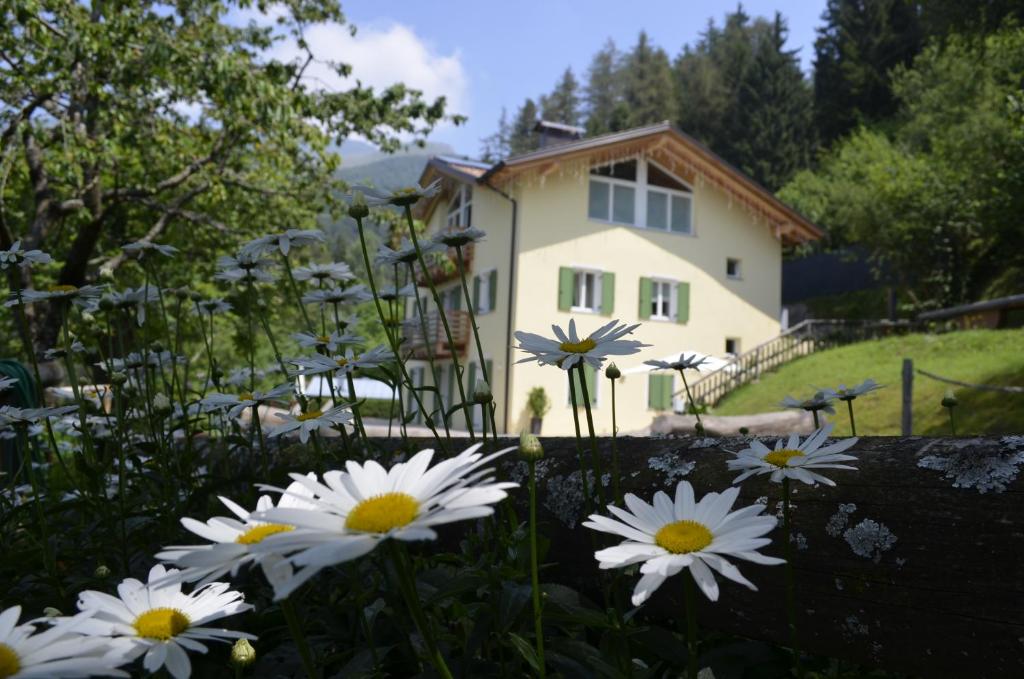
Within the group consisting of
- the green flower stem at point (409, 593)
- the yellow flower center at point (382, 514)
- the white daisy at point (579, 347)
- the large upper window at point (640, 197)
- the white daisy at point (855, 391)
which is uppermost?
the large upper window at point (640, 197)

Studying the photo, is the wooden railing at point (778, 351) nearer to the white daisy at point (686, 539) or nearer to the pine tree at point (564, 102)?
the white daisy at point (686, 539)

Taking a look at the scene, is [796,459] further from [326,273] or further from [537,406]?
[537,406]

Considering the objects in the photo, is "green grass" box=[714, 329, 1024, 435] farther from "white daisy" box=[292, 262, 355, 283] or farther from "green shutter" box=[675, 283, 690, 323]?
"white daisy" box=[292, 262, 355, 283]

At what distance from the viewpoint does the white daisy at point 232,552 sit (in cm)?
67

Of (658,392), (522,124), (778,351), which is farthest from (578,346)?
(522,124)

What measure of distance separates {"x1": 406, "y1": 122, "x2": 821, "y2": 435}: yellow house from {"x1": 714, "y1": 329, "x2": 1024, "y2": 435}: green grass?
75.8 inches

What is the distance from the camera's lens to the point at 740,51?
46.3 m

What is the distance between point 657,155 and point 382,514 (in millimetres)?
18491

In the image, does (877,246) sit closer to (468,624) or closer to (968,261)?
(968,261)

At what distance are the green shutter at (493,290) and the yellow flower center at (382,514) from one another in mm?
16973

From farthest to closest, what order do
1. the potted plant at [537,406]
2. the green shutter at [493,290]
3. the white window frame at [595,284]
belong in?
the green shutter at [493,290] < the white window frame at [595,284] < the potted plant at [537,406]

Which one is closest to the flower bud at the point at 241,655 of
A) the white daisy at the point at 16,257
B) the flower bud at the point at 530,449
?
the flower bud at the point at 530,449

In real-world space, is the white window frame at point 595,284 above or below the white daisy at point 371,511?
above

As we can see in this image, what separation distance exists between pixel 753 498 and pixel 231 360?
23.5 metres
